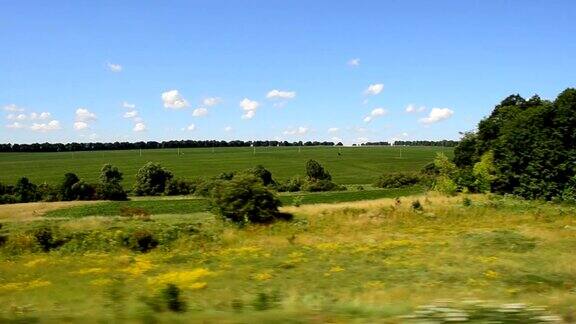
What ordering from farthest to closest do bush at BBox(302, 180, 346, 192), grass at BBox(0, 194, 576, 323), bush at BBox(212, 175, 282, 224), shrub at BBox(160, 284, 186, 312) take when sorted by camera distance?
bush at BBox(302, 180, 346, 192)
bush at BBox(212, 175, 282, 224)
grass at BBox(0, 194, 576, 323)
shrub at BBox(160, 284, 186, 312)

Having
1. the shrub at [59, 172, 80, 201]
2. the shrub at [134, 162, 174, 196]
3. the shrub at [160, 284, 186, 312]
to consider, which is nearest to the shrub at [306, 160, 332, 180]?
the shrub at [134, 162, 174, 196]

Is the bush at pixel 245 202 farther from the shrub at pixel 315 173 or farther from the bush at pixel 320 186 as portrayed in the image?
the shrub at pixel 315 173

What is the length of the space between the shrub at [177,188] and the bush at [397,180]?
34.4m

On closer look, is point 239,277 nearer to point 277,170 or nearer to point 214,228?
point 214,228

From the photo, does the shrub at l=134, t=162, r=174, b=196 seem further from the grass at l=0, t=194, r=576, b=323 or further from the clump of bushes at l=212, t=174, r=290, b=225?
the clump of bushes at l=212, t=174, r=290, b=225

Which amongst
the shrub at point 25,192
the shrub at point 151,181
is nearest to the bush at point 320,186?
the shrub at point 151,181

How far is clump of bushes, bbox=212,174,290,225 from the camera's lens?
42.6 m

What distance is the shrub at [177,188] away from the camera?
93438 millimetres

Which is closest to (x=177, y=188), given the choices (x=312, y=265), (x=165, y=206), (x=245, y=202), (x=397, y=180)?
(x=165, y=206)

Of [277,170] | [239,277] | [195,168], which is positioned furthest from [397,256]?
[195,168]

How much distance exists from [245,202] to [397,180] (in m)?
59.8

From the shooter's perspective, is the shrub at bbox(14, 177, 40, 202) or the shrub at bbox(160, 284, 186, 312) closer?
the shrub at bbox(160, 284, 186, 312)

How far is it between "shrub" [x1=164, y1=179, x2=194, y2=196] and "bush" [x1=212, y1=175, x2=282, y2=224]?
5021 cm

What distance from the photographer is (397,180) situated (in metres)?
97.8
